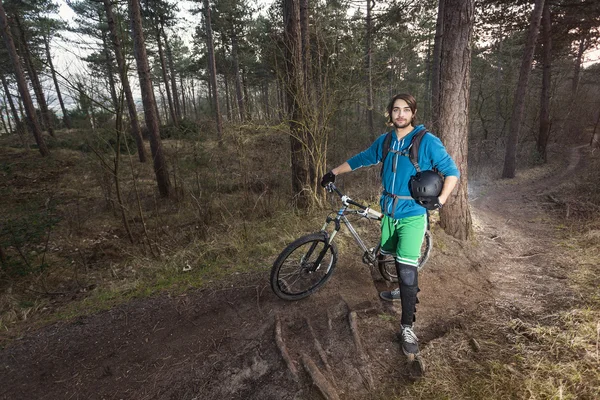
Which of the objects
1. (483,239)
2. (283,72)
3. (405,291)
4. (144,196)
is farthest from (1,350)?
(144,196)

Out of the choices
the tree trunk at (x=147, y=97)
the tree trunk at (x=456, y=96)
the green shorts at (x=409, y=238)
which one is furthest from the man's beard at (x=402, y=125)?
the tree trunk at (x=147, y=97)

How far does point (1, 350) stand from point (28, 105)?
55.1 ft

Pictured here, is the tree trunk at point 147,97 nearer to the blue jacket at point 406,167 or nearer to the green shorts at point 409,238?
the blue jacket at point 406,167

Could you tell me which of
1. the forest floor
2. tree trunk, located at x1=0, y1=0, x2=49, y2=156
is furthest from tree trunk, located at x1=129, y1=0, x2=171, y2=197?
the forest floor

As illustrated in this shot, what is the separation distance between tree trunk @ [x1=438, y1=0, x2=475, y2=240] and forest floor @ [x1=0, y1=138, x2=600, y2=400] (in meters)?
1.06

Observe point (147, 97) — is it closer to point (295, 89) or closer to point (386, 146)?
point (295, 89)

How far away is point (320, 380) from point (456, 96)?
15.1 ft

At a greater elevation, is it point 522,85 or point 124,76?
point 522,85

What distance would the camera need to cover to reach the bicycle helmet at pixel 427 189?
237 centimetres

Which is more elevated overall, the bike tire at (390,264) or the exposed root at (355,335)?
the bike tire at (390,264)

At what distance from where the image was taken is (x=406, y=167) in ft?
9.17

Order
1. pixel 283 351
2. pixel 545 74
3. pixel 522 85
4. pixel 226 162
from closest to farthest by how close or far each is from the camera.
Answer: pixel 283 351
pixel 522 85
pixel 545 74
pixel 226 162

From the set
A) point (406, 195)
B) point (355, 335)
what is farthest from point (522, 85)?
point (355, 335)

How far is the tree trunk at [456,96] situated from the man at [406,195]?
2.26 meters
